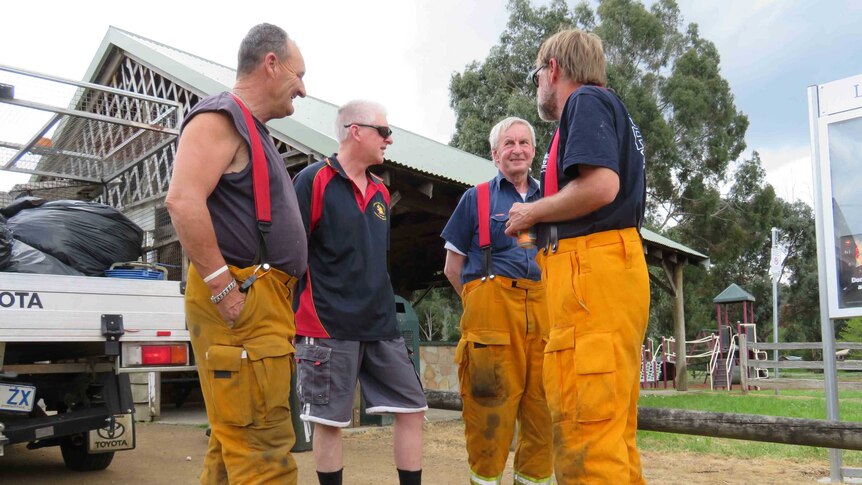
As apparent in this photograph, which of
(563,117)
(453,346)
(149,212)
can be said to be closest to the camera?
(563,117)

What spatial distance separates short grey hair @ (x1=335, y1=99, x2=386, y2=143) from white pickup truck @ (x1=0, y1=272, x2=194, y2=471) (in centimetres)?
213

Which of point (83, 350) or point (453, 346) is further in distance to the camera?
point (453, 346)

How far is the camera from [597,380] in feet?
7.45

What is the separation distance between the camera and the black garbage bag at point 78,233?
5.04 m

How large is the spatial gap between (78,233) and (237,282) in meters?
3.36

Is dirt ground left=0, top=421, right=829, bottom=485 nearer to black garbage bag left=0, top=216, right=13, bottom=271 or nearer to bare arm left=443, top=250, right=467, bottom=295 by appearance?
black garbage bag left=0, top=216, right=13, bottom=271

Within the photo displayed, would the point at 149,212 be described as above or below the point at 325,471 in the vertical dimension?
above

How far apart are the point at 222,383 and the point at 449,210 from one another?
26.6 feet

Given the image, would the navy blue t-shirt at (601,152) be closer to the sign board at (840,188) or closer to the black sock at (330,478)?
the black sock at (330,478)

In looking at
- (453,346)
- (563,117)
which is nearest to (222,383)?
(563,117)

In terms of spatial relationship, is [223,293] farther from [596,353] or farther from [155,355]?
[155,355]

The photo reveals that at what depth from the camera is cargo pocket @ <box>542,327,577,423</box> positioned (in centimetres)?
233

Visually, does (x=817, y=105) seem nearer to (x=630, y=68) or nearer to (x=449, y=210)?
(x=449, y=210)

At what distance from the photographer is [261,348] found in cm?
237
